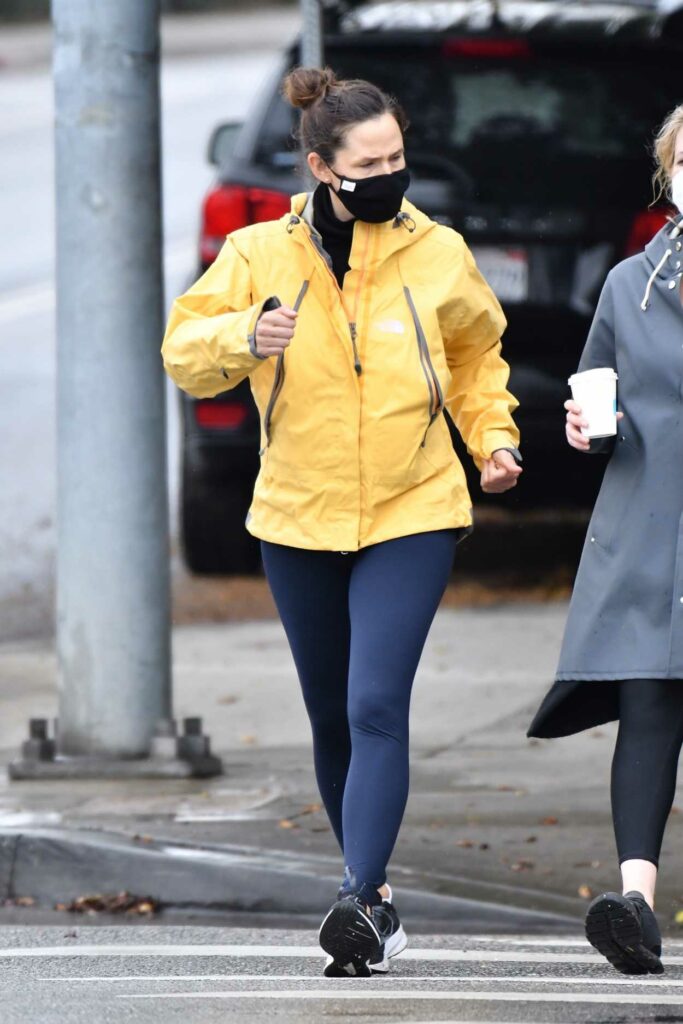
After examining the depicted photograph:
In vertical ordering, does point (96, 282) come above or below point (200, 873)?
above

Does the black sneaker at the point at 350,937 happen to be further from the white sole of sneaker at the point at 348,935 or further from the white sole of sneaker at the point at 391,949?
the white sole of sneaker at the point at 391,949

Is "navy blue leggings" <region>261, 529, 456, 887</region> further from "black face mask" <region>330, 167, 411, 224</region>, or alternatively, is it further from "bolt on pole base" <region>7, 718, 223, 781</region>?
"bolt on pole base" <region>7, 718, 223, 781</region>

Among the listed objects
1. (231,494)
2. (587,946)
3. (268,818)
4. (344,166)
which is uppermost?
(344,166)

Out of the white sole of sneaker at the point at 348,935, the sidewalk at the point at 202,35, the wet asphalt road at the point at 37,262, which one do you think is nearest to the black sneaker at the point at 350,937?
the white sole of sneaker at the point at 348,935

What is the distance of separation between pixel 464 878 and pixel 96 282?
232cm

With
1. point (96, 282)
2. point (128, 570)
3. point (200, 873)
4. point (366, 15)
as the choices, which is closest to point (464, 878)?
→ point (200, 873)

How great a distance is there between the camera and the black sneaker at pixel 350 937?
4805mm

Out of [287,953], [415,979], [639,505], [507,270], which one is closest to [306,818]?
[287,953]

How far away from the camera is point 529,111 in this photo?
9609mm

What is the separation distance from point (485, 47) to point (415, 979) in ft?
17.4

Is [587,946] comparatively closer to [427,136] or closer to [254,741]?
[254,741]

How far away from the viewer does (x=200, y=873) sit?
20.6 ft

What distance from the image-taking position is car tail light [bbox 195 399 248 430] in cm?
984

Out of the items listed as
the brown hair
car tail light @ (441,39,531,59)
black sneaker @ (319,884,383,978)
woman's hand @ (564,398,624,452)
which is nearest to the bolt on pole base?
black sneaker @ (319,884,383,978)
